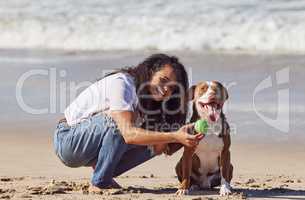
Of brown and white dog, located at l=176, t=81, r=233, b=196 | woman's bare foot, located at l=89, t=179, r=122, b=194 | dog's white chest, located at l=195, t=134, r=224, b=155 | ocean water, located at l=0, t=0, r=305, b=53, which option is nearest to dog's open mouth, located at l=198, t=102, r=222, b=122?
brown and white dog, located at l=176, t=81, r=233, b=196

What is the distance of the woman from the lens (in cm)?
567

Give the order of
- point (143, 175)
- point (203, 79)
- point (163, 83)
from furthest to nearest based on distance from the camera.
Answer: point (203, 79), point (143, 175), point (163, 83)

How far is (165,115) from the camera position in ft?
19.4

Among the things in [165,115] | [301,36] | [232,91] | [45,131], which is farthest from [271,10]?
[165,115]

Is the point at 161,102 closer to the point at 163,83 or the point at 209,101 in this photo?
the point at 163,83

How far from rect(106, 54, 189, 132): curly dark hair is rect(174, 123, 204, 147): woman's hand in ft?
1.24

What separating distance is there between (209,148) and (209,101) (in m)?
0.34

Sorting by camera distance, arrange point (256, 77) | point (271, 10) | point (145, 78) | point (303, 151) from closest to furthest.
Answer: point (145, 78)
point (303, 151)
point (256, 77)
point (271, 10)

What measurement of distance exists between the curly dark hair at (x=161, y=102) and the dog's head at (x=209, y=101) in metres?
0.10

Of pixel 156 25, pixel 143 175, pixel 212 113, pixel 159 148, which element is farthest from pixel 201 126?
pixel 156 25

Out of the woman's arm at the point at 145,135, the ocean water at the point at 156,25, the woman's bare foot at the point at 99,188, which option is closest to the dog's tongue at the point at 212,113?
the woman's arm at the point at 145,135

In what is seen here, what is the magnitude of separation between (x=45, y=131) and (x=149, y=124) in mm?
2563

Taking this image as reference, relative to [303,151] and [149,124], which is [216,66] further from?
[149,124]

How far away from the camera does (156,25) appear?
14273 millimetres
